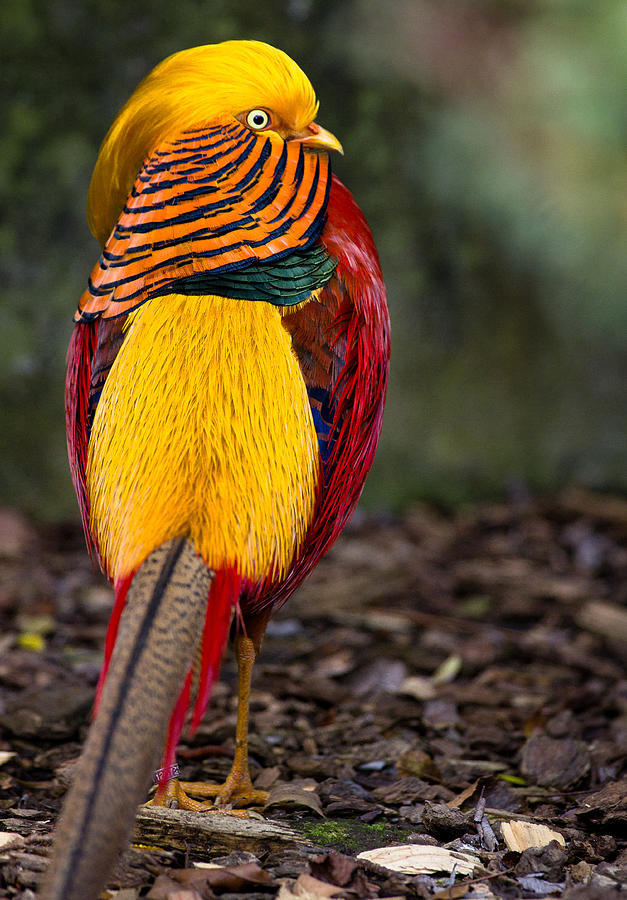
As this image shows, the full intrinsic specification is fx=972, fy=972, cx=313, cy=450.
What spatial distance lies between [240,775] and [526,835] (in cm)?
64

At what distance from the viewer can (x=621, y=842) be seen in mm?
2037

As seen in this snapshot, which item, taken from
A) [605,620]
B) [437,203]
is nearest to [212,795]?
[605,620]

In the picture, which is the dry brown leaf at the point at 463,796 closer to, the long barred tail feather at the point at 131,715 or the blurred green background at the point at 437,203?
the long barred tail feather at the point at 131,715

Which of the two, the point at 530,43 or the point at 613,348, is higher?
the point at 530,43

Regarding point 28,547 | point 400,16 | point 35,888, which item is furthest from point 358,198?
point 35,888

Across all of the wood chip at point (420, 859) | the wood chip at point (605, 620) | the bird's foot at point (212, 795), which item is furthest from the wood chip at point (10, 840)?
the wood chip at point (605, 620)

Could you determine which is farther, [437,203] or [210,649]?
[437,203]

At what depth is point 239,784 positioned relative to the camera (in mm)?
2191

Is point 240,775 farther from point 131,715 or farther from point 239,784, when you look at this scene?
point 131,715

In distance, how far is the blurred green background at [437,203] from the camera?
4316mm

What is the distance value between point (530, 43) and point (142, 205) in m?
3.33

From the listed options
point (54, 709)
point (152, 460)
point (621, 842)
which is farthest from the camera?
point (54, 709)

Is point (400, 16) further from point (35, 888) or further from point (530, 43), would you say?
point (35, 888)

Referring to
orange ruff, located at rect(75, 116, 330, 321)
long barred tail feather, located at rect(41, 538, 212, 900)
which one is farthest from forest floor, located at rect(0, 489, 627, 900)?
orange ruff, located at rect(75, 116, 330, 321)
